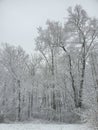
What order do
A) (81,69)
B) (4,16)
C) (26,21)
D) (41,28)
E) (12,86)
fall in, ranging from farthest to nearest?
(12,86) < (41,28) < (81,69) < (26,21) < (4,16)

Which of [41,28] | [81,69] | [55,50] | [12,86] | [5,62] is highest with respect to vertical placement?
[41,28]

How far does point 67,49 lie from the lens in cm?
1052

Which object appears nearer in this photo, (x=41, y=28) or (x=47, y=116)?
(x=47, y=116)

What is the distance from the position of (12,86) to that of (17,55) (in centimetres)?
261

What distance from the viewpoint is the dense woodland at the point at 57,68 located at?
10094mm

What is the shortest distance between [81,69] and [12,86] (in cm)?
585

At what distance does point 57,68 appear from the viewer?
39.6 feet

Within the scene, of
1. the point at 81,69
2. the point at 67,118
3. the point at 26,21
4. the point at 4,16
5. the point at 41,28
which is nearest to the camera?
the point at 4,16

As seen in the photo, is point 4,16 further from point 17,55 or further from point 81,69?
point 17,55

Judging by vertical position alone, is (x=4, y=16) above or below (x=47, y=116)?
above

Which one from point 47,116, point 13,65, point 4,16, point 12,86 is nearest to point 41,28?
point 13,65

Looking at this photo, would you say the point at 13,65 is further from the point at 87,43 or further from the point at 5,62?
the point at 87,43

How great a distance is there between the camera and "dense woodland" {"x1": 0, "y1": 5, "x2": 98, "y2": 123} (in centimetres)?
1009

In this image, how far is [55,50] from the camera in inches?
474
